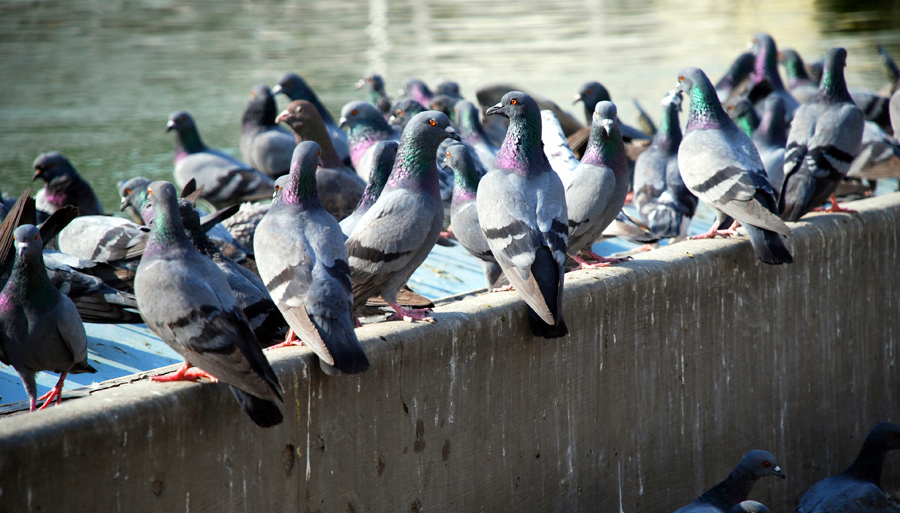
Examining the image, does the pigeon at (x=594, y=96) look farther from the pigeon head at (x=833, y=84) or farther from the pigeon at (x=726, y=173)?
the pigeon at (x=726, y=173)

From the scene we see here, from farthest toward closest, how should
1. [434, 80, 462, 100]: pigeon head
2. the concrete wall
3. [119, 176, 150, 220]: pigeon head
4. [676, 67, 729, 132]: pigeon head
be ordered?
[434, 80, 462, 100]: pigeon head, [119, 176, 150, 220]: pigeon head, [676, 67, 729, 132]: pigeon head, the concrete wall

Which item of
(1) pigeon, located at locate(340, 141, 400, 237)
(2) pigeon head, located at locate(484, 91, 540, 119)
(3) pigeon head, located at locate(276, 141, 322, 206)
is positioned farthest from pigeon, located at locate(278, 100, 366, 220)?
(3) pigeon head, located at locate(276, 141, 322, 206)

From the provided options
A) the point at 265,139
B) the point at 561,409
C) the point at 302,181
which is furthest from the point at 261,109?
the point at 561,409

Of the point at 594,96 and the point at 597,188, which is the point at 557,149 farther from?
the point at 594,96

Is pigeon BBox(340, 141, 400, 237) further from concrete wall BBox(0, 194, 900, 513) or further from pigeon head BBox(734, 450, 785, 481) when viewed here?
pigeon head BBox(734, 450, 785, 481)

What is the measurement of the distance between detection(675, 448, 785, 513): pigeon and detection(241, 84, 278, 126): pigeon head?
6.52 meters

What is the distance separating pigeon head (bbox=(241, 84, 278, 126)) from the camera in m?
9.73

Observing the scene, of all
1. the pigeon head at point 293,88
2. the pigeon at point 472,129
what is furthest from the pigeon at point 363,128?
the pigeon head at point 293,88

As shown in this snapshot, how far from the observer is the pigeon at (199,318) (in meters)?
3.04

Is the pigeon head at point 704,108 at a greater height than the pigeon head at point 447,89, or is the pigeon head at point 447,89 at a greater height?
the pigeon head at point 704,108

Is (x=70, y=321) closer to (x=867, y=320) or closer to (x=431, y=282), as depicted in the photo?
(x=431, y=282)

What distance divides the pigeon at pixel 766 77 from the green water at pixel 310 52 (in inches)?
101

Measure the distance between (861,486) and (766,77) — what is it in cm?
699

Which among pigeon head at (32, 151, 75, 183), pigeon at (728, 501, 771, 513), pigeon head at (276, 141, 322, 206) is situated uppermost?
pigeon head at (276, 141, 322, 206)
